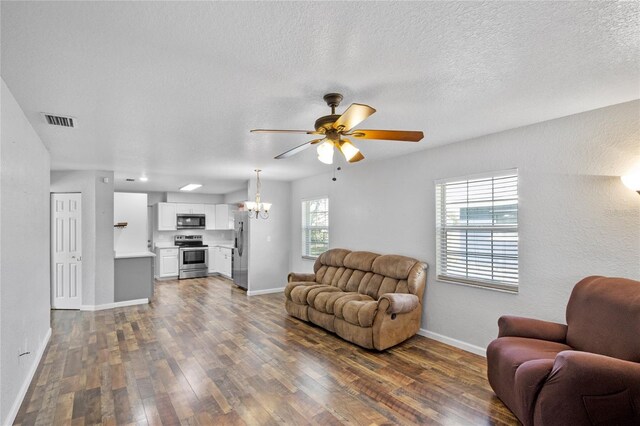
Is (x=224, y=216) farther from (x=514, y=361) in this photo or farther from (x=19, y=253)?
(x=514, y=361)

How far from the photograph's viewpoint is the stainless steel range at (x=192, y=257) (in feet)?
28.1

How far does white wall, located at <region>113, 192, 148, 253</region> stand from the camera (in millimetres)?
6855

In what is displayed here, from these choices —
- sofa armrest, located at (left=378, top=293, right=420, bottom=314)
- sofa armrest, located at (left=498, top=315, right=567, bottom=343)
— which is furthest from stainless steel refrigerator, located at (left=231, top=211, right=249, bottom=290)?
sofa armrest, located at (left=498, top=315, right=567, bottom=343)

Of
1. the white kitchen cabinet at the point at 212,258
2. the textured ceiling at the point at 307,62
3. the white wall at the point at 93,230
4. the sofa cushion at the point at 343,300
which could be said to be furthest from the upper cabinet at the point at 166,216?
the sofa cushion at the point at 343,300

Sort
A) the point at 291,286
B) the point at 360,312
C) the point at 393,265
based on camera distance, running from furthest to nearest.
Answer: the point at 291,286 → the point at 393,265 → the point at 360,312

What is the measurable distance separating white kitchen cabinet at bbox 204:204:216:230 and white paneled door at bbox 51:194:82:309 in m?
3.98

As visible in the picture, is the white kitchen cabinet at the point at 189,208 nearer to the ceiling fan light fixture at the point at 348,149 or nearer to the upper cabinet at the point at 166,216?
the upper cabinet at the point at 166,216

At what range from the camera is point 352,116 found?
201 centimetres

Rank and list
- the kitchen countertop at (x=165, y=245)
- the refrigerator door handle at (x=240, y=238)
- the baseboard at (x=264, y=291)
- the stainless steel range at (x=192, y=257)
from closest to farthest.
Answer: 1. the baseboard at (x=264, y=291)
2. the refrigerator door handle at (x=240, y=238)
3. the stainless steel range at (x=192, y=257)
4. the kitchen countertop at (x=165, y=245)

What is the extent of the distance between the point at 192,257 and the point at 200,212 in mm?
1388

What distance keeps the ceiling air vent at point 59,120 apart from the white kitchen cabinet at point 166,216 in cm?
599

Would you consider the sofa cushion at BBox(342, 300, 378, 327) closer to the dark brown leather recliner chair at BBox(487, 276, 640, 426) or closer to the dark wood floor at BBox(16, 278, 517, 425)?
the dark wood floor at BBox(16, 278, 517, 425)

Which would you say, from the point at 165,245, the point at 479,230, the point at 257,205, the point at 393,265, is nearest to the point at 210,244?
the point at 165,245

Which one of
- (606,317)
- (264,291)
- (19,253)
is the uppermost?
(19,253)
